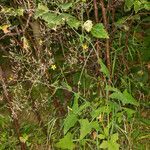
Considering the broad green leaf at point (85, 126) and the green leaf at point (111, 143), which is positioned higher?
the broad green leaf at point (85, 126)

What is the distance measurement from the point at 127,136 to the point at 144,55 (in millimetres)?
875

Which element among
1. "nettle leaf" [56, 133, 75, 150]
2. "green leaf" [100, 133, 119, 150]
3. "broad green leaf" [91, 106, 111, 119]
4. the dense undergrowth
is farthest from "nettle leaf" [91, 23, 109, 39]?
"nettle leaf" [56, 133, 75, 150]

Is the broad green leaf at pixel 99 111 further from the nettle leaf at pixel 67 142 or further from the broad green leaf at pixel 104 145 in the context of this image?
the nettle leaf at pixel 67 142

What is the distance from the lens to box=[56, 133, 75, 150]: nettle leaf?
2627 millimetres

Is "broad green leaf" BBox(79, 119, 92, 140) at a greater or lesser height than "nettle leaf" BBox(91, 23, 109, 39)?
lesser

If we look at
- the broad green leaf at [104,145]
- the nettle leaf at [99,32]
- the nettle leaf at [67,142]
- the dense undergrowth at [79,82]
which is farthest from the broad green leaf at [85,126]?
the nettle leaf at [99,32]

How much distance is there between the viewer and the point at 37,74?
2709mm

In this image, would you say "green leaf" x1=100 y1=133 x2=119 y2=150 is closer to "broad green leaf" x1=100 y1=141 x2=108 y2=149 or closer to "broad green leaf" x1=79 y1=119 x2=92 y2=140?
"broad green leaf" x1=100 y1=141 x2=108 y2=149

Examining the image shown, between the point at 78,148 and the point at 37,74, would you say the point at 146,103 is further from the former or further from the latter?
the point at 37,74

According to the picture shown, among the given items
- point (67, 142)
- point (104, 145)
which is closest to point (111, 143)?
point (104, 145)

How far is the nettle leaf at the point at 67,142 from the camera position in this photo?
8.62 ft

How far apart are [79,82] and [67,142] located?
462 mm

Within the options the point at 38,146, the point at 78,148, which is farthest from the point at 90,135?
the point at 38,146

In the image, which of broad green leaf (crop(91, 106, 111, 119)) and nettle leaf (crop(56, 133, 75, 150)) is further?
nettle leaf (crop(56, 133, 75, 150))
